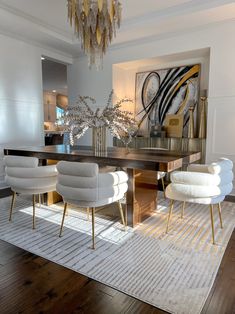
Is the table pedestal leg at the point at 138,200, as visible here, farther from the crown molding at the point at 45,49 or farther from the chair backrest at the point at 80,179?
the crown molding at the point at 45,49

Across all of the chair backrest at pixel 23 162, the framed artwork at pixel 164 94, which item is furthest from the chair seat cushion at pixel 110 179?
the framed artwork at pixel 164 94

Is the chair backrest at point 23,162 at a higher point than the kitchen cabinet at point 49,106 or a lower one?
lower

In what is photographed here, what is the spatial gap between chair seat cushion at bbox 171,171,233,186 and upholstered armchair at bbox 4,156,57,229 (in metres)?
1.35

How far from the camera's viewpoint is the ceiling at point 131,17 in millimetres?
3312

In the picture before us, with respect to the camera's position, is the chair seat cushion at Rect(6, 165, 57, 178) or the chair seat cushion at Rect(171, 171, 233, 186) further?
→ the chair seat cushion at Rect(6, 165, 57, 178)

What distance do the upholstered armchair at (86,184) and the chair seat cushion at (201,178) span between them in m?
0.58

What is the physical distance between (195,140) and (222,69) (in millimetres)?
1221

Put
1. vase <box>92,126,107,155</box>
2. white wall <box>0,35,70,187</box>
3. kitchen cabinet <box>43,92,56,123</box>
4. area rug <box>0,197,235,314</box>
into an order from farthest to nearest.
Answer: kitchen cabinet <box>43,92,56,123</box>, white wall <box>0,35,70,187</box>, vase <box>92,126,107,155</box>, area rug <box>0,197,235,314</box>

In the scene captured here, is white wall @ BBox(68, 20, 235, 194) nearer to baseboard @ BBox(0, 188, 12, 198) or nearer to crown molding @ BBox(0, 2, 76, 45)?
crown molding @ BBox(0, 2, 76, 45)

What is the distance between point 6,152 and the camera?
333 cm

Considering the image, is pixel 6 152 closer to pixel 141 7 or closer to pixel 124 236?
pixel 124 236

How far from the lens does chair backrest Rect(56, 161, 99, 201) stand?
1.99m

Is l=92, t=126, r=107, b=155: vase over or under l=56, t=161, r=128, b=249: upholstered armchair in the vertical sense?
over

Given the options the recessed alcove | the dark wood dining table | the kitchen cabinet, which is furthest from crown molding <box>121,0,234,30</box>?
the kitchen cabinet
